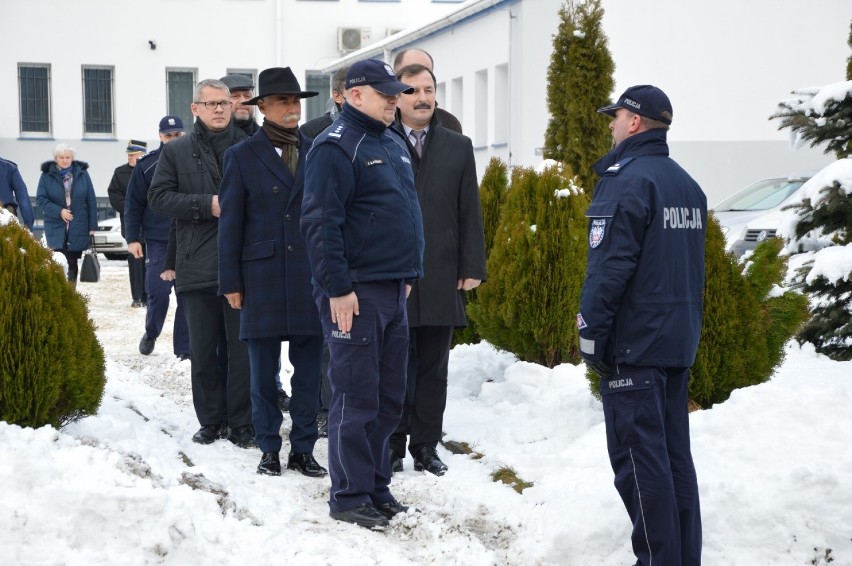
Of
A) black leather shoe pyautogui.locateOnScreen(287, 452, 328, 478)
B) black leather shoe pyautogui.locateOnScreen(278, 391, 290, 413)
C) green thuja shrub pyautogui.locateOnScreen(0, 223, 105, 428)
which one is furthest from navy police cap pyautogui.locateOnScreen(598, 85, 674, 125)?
black leather shoe pyautogui.locateOnScreen(278, 391, 290, 413)

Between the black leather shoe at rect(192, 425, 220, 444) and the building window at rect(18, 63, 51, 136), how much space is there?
27696mm

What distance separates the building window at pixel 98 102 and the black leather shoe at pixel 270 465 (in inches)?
1118

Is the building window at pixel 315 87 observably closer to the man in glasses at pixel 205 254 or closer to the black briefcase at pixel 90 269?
the black briefcase at pixel 90 269

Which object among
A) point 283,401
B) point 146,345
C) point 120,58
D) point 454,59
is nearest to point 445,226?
point 283,401

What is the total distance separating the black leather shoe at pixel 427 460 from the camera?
6.27m

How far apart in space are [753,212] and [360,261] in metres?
11.4

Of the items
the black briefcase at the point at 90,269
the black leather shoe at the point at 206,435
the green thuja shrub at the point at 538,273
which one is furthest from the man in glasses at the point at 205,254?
the black briefcase at the point at 90,269

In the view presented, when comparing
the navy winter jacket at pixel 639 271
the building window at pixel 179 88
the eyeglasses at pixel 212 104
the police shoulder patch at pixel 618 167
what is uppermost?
the building window at pixel 179 88

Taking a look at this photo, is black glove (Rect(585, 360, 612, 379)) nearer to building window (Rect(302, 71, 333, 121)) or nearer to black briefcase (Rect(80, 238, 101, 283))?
black briefcase (Rect(80, 238, 101, 283))

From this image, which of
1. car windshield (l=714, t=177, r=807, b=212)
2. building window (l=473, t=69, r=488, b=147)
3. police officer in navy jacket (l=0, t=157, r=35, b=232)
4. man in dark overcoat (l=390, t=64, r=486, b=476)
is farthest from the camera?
building window (l=473, t=69, r=488, b=147)

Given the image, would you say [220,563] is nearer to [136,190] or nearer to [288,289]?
[288,289]

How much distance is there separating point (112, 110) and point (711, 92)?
18.1 m

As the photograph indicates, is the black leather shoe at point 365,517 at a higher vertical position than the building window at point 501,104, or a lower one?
lower

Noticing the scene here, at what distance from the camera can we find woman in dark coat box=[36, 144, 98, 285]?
46.0ft
